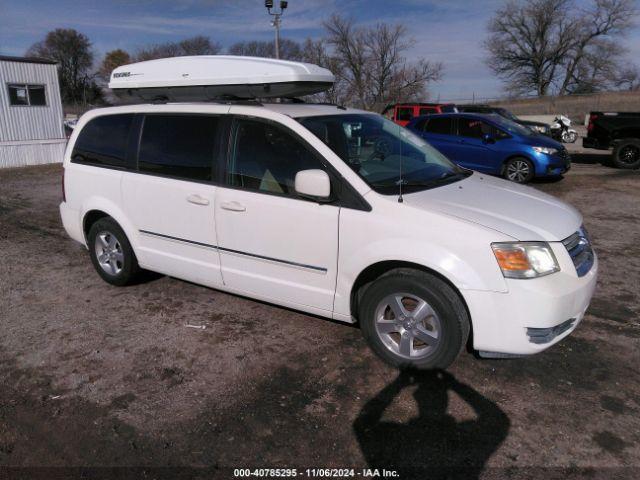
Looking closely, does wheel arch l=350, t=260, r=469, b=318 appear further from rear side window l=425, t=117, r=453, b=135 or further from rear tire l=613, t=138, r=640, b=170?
rear tire l=613, t=138, r=640, b=170

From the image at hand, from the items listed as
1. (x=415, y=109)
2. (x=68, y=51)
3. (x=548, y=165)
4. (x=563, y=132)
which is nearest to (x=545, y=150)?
(x=548, y=165)

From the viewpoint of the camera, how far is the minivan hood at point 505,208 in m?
3.24

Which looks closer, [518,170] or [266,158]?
[266,158]

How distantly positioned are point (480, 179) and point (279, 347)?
7.19ft

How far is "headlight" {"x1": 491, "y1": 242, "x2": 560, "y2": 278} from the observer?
308cm

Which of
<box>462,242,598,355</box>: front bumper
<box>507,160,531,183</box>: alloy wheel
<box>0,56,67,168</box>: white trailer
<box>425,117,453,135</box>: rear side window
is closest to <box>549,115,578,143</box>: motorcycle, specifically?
<box>425,117,453,135</box>: rear side window

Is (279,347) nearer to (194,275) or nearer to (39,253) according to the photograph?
(194,275)

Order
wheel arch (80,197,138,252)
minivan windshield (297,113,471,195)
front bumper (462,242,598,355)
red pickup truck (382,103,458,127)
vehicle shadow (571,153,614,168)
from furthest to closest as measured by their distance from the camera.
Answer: red pickup truck (382,103,458,127), vehicle shadow (571,153,614,168), wheel arch (80,197,138,252), minivan windshield (297,113,471,195), front bumper (462,242,598,355)

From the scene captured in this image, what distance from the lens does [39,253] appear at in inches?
253

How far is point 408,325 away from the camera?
3443 millimetres


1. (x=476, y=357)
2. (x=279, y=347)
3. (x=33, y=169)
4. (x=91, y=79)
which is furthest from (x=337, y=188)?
(x=91, y=79)

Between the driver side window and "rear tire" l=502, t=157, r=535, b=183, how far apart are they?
851 cm

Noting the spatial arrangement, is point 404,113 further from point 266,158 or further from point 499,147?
point 266,158

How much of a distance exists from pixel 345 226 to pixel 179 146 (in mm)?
1761
